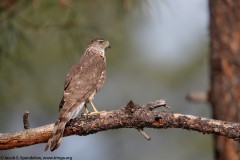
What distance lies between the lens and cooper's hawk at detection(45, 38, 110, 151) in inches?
218

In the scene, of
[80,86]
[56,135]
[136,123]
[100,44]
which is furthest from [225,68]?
[56,135]

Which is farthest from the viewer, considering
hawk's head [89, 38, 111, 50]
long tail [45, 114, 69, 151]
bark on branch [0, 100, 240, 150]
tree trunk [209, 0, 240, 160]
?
tree trunk [209, 0, 240, 160]

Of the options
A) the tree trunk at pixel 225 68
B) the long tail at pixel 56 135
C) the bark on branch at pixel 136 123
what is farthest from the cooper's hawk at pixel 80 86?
the tree trunk at pixel 225 68

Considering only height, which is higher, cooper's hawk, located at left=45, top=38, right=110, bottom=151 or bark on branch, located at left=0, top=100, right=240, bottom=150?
cooper's hawk, located at left=45, top=38, right=110, bottom=151

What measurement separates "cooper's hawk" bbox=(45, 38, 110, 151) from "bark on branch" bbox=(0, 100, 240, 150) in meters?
0.12

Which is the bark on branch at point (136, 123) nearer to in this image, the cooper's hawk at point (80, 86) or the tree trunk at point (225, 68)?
the cooper's hawk at point (80, 86)

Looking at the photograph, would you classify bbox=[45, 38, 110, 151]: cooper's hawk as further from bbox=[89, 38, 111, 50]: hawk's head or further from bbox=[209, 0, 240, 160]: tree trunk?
bbox=[209, 0, 240, 160]: tree trunk

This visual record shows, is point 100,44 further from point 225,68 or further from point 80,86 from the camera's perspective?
point 225,68

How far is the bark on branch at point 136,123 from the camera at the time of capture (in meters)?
5.21

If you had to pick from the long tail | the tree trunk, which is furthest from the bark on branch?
the tree trunk

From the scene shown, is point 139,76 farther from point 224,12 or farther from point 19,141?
point 19,141

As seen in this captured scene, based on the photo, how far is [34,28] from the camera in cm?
752

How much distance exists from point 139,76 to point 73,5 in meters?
7.76

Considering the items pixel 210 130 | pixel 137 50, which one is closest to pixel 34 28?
pixel 210 130
